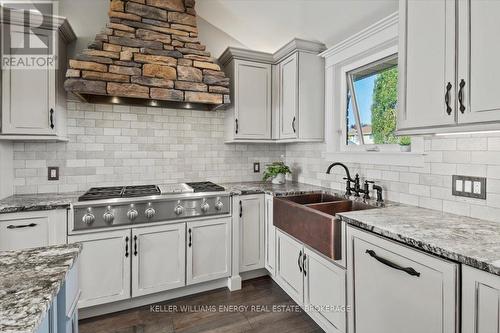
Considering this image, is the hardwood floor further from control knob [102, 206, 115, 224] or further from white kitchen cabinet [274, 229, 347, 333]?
control knob [102, 206, 115, 224]

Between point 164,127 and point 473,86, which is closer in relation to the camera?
point 473,86

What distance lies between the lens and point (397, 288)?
4.25 ft

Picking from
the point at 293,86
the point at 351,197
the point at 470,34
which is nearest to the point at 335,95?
the point at 293,86

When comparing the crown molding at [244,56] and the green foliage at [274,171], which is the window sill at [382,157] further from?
the crown molding at [244,56]

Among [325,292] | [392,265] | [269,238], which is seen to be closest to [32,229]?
[269,238]

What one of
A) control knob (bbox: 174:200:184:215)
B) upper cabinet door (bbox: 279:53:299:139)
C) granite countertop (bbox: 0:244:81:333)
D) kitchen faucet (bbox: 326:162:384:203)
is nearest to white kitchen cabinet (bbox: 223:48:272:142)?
upper cabinet door (bbox: 279:53:299:139)

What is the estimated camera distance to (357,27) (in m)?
2.40

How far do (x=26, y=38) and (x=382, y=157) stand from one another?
118 inches

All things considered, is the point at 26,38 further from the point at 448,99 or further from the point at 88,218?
the point at 448,99

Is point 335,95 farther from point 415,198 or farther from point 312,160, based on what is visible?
point 415,198

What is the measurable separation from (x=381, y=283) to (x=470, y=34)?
1.29 meters

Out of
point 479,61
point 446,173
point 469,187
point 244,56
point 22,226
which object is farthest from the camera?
point 244,56

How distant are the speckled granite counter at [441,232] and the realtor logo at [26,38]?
2.60 m

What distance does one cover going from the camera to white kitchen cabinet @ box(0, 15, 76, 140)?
2084 mm
